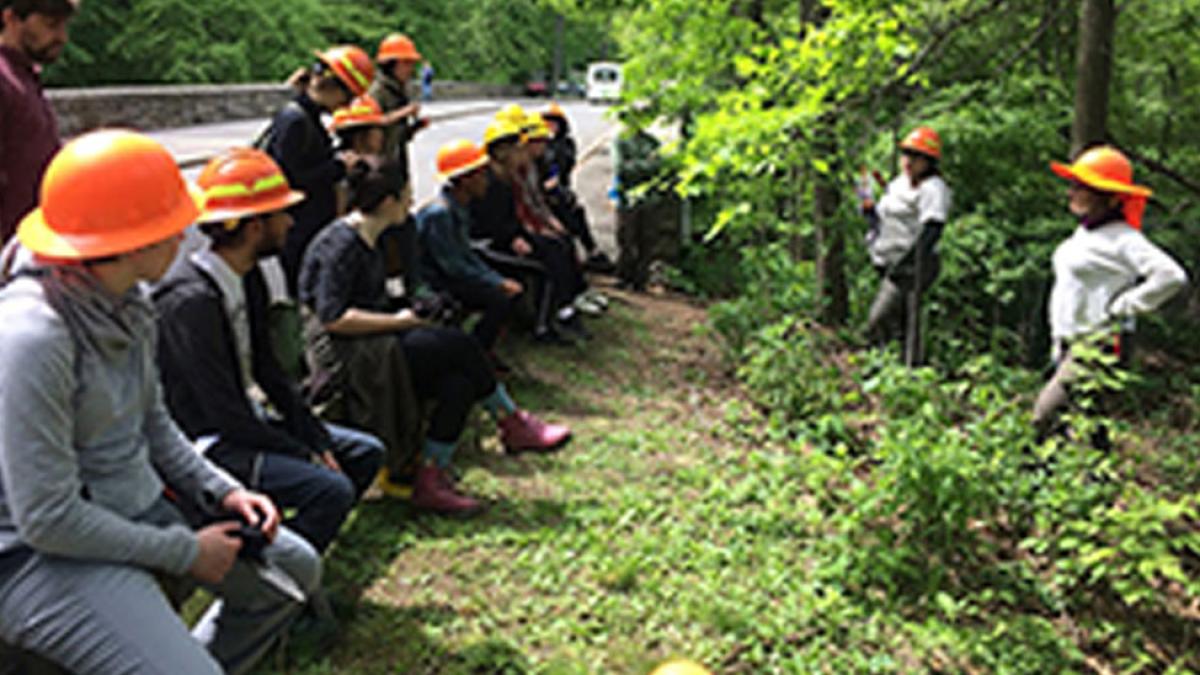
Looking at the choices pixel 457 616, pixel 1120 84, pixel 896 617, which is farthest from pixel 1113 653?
pixel 1120 84

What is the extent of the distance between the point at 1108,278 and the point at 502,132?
3772 mm

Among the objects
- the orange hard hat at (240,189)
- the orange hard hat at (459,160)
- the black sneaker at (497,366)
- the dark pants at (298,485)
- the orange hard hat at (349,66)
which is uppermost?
the orange hard hat at (349,66)

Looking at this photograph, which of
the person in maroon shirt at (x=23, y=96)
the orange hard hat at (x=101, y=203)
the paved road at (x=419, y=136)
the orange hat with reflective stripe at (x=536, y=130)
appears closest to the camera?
the orange hard hat at (x=101, y=203)

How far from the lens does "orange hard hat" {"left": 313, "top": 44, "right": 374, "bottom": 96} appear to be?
4977 millimetres

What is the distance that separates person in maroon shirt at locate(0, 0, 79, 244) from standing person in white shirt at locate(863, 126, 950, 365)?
5070mm

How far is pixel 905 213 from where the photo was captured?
665cm

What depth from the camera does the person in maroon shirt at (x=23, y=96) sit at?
3424mm

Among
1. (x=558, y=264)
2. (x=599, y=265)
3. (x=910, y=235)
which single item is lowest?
(x=599, y=265)

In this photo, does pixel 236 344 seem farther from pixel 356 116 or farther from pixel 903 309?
pixel 903 309

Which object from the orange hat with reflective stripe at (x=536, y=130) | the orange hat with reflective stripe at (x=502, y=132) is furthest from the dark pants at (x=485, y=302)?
the orange hat with reflective stripe at (x=536, y=130)

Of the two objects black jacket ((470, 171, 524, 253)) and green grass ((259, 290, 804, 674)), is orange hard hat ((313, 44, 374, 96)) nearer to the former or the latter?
black jacket ((470, 171, 524, 253))

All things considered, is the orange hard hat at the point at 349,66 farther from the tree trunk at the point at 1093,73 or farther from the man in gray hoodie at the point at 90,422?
the tree trunk at the point at 1093,73

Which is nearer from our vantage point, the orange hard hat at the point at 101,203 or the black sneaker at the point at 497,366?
the orange hard hat at the point at 101,203

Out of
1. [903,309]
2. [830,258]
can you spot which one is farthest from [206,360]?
[830,258]
